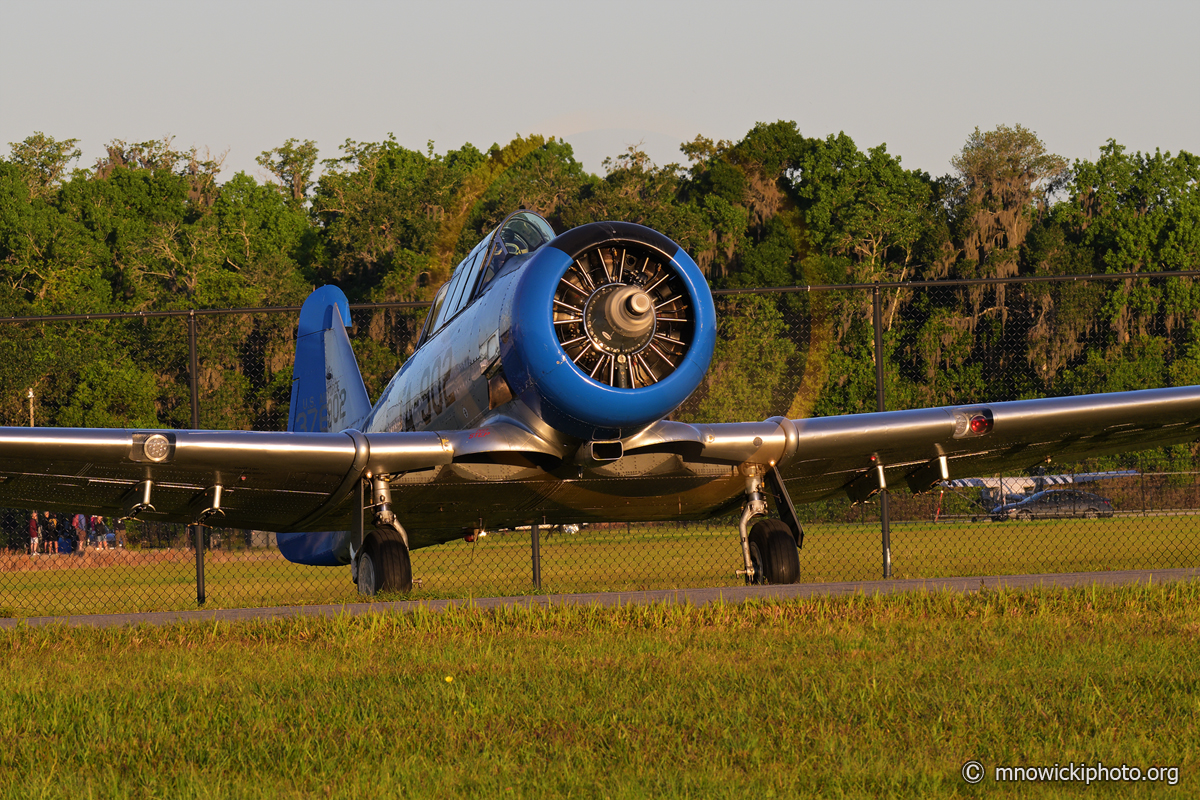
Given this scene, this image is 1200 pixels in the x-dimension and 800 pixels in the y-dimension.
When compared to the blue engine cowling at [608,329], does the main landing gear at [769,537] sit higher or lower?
lower

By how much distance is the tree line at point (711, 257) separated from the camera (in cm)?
3456

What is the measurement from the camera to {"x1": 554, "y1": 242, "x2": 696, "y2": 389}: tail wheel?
26.6 feet

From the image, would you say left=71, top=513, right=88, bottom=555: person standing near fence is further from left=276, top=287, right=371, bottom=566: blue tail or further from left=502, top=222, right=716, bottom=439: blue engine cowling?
left=502, top=222, right=716, bottom=439: blue engine cowling

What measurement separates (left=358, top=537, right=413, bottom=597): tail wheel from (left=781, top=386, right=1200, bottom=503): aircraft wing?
2892 mm

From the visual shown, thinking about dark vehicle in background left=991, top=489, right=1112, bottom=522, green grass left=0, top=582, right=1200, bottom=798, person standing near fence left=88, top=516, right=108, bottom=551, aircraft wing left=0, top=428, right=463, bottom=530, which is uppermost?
aircraft wing left=0, top=428, right=463, bottom=530

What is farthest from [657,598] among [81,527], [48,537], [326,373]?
[81,527]

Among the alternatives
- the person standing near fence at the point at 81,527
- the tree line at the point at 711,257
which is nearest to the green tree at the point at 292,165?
the tree line at the point at 711,257

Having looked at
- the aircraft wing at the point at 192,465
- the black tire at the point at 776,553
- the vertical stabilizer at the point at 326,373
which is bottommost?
the black tire at the point at 776,553

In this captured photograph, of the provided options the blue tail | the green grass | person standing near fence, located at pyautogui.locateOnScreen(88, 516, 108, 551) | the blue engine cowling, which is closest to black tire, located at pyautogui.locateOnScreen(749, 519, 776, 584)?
the blue engine cowling

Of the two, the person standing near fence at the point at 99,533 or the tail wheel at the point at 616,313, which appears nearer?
the tail wheel at the point at 616,313

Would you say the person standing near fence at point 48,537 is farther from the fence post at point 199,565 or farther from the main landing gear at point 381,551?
the main landing gear at point 381,551

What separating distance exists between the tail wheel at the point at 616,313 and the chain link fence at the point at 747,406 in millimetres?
4660

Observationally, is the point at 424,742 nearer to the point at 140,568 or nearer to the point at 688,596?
the point at 688,596

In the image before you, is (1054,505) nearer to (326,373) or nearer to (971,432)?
(326,373)
